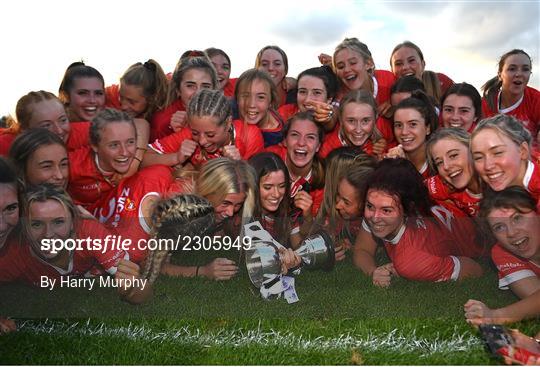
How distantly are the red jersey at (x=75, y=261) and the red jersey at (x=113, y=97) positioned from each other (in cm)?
173

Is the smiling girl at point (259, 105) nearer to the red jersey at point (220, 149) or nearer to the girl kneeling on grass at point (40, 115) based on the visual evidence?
the red jersey at point (220, 149)

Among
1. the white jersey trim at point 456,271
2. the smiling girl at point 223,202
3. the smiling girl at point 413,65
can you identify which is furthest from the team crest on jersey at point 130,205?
the smiling girl at point 413,65

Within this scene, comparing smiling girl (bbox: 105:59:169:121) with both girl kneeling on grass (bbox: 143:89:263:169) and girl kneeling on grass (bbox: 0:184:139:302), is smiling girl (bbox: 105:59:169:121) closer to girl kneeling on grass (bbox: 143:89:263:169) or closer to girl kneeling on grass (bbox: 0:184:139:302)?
girl kneeling on grass (bbox: 143:89:263:169)

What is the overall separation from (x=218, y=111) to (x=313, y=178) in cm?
96

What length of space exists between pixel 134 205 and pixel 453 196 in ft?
7.93

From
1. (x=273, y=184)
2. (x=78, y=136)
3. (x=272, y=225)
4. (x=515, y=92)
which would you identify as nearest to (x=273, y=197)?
(x=273, y=184)

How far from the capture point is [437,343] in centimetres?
389

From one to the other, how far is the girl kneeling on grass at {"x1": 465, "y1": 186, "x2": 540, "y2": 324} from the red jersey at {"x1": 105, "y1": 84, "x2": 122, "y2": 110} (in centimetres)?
350

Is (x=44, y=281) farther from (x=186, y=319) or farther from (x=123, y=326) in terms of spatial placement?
(x=186, y=319)

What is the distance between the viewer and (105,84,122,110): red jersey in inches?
233

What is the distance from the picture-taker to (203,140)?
4.91m

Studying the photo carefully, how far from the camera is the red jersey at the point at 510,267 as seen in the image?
4.28 metres

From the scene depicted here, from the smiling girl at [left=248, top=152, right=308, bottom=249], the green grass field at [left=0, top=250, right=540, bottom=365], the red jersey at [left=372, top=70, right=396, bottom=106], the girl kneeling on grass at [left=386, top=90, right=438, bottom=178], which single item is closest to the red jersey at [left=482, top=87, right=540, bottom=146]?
the red jersey at [left=372, top=70, right=396, bottom=106]

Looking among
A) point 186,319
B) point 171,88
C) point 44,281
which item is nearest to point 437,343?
point 186,319
